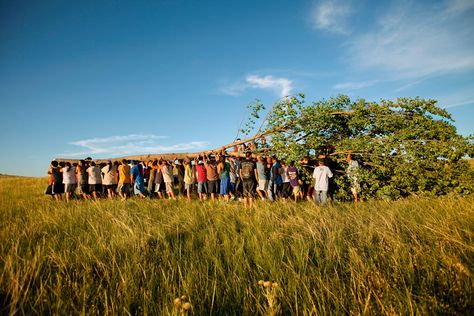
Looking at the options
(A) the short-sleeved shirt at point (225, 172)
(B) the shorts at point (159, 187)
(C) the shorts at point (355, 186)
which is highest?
(A) the short-sleeved shirt at point (225, 172)

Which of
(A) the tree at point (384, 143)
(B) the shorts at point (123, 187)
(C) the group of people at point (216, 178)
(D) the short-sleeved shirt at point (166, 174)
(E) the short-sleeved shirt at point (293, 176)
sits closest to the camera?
(A) the tree at point (384, 143)

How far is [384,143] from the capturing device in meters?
9.03

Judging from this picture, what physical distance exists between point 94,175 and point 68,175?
113 cm

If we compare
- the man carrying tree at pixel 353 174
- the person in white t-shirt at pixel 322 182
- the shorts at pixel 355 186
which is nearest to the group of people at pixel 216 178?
→ the person in white t-shirt at pixel 322 182

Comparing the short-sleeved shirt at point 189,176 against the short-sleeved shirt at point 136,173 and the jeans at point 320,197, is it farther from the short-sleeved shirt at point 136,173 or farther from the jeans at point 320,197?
the jeans at point 320,197

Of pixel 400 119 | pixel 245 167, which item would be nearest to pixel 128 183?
pixel 245 167

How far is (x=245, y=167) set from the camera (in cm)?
1046

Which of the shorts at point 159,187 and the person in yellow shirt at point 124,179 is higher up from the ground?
the person in yellow shirt at point 124,179

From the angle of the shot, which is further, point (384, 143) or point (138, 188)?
point (138, 188)

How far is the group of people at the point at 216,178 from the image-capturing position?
10.6 m

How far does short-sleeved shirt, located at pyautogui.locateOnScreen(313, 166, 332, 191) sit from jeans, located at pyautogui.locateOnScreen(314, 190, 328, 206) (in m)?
0.19

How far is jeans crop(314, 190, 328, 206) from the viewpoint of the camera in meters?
9.42

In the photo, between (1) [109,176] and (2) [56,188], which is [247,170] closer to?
(1) [109,176]

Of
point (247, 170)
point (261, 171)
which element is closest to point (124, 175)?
point (247, 170)
